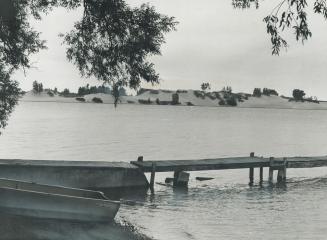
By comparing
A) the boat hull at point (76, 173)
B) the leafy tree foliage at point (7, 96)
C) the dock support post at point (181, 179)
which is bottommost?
the dock support post at point (181, 179)

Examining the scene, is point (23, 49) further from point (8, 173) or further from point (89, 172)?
point (89, 172)

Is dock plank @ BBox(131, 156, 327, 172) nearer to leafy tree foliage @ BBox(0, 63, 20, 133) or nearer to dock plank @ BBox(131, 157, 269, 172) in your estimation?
dock plank @ BBox(131, 157, 269, 172)

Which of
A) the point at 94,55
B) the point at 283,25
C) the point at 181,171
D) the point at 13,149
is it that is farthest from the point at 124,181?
the point at 13,149

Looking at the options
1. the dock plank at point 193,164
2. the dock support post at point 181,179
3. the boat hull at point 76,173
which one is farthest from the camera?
the dock support post at point 181,179

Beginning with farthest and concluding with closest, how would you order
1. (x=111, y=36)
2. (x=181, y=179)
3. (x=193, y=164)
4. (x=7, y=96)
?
(x=181, y=179), (x=193, y=164), (x=7, y=96), (x=111, y=36)

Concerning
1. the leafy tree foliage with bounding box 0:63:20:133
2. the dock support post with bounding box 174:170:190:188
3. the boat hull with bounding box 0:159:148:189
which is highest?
the leafy tree foliage with bounding box 0:63:20:133

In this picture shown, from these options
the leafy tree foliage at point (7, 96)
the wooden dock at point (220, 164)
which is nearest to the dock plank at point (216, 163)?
the wooden dock at point (220, 164)

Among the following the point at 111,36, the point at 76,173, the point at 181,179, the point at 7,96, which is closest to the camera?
the point at 111,36

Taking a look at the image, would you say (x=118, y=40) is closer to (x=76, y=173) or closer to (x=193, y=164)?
(x=76, y=173)

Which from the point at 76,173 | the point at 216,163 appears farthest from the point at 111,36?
the point at 216,163

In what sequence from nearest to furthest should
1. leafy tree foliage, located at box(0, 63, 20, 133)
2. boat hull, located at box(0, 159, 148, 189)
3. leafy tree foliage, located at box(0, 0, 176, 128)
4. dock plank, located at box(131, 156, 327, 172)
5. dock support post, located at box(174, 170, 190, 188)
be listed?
leafy tree foliage, located at box(0, 0, 176, 128) < leafy tree foliage, located at box(0, 63, 20, 133) < boat hull, located at box(0, 159, 148, 189) < dock plank, located at box(131, 156, 327, 172) < dock support post, located at box(174, 170, 190, 188)

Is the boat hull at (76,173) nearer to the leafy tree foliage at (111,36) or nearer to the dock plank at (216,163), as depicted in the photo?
the dock plank at (216,163)

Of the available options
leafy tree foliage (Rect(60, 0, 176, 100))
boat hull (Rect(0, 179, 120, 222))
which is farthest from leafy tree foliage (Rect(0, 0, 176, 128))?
boat hull (Rect(0, 179, 120, 222))

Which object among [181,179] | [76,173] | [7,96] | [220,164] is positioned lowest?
[181,179]
